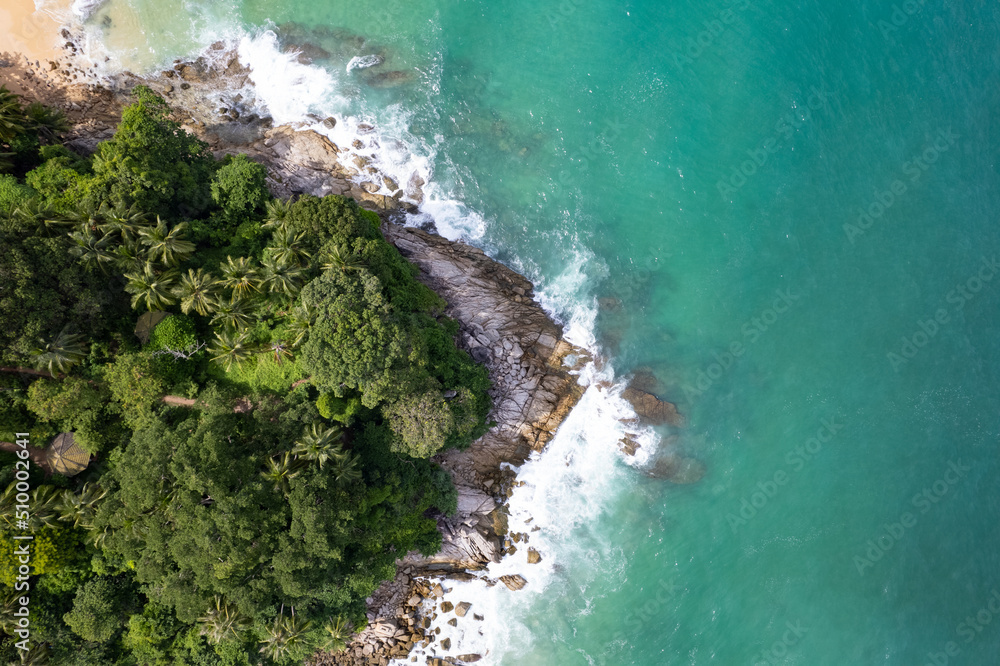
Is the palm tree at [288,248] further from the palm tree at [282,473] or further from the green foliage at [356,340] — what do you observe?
the palm tree at [282,473]

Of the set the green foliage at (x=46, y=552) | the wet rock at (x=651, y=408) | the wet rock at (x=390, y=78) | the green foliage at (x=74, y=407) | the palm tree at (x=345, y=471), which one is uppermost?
the wet rock at (x=390, y=78)

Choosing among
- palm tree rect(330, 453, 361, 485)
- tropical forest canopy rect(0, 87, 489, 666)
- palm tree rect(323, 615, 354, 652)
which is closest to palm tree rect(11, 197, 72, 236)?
tropical forest canopy rect(0, 87, 489, 666)

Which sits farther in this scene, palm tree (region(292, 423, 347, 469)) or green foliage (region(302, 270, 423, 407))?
palm tree (region(292, 423, 347, 469))

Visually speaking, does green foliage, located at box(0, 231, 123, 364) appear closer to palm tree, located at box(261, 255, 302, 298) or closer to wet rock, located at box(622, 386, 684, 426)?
palm tree, located at box(261, 255, 302, 298)

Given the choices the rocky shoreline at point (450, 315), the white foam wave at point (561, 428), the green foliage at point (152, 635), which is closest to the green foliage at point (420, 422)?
the rocky shoreline at point (450, 315)

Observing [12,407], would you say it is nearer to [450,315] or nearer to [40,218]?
[40,218]

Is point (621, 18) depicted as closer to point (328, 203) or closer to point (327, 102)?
point (327, 102)

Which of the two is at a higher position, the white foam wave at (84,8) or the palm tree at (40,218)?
the white foam wave at (84,8)
